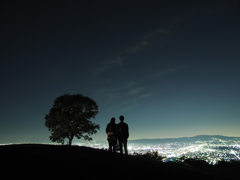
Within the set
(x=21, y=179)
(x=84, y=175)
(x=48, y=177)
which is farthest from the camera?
(x=84, y=175)

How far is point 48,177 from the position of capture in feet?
18.2

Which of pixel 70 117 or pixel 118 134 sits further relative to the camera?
pixel 70 117

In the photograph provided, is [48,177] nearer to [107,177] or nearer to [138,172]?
[107,177]

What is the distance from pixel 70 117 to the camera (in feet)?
91.3

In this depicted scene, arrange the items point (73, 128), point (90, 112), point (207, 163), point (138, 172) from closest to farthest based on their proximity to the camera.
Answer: point (138, 172) → point (207, 163) → point (73, 128) → point (90, 112)

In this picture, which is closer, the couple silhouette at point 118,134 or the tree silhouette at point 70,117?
the couple silhouette at point 118,134

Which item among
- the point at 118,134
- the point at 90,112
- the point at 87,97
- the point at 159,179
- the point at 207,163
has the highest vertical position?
the point at 87,97

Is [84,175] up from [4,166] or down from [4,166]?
down

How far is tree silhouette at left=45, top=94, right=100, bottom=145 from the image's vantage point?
2691cm

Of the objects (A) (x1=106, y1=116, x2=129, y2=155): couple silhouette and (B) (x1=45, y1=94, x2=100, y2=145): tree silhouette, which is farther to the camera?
(B) (x1=45, y1=94, x2=100, y2=145): tree silhouette

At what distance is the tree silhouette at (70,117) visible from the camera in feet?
88.3

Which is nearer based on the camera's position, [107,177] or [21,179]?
[21,179]

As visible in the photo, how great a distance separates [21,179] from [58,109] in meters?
24.4

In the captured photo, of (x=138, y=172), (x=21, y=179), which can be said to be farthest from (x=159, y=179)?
(x=21, y=179)
